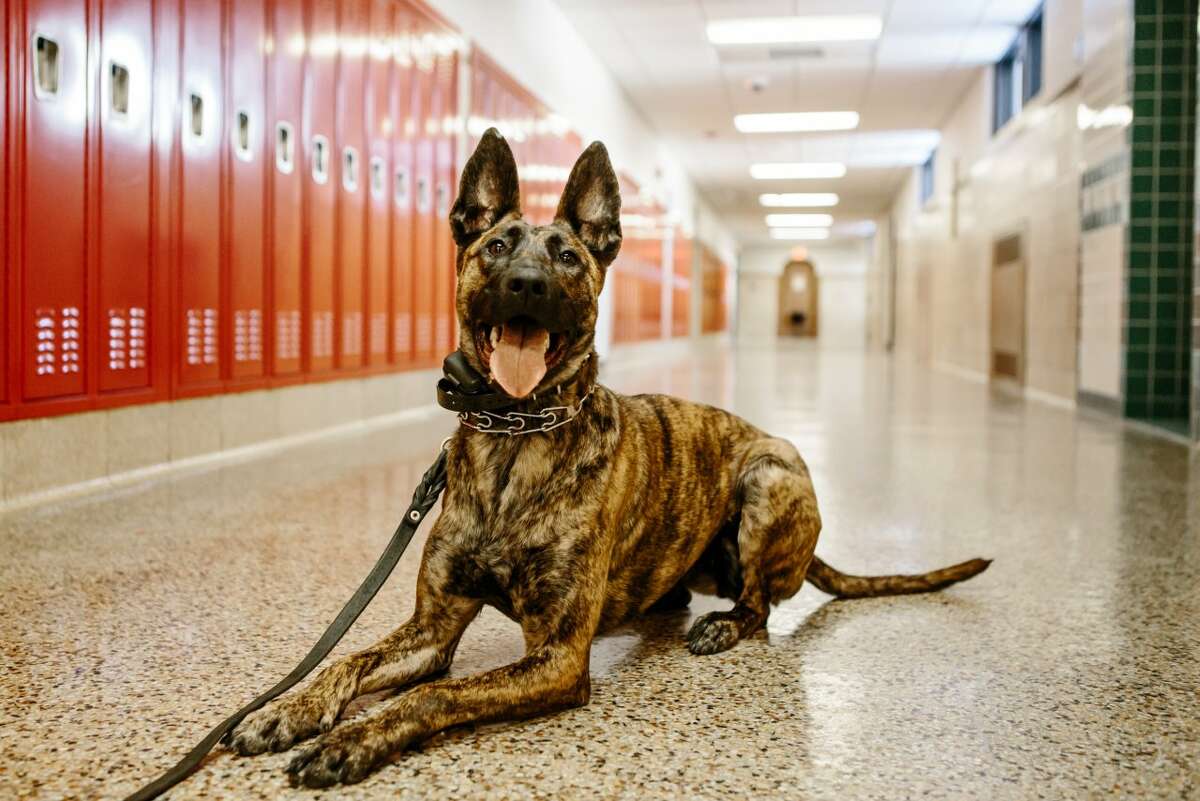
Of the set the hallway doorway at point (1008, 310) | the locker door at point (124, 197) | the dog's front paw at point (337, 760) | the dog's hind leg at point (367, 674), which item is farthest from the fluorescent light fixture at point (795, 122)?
the dog's front paw at point (337, 760)

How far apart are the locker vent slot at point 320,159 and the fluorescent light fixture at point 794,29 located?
6.39 meters

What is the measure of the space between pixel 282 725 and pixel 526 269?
33.5 inches

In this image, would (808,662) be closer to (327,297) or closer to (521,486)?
(521,486)

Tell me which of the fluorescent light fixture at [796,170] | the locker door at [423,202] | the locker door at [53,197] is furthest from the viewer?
the fluorescent light fixture at [796,170]

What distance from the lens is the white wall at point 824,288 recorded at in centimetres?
4162

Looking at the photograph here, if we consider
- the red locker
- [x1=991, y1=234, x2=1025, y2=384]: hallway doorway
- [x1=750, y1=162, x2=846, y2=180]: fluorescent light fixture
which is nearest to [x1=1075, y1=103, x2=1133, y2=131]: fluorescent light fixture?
[x1=991, y1=234, x2=1025, y2=384]: hallway doorway

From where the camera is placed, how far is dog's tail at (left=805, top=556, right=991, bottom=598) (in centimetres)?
278

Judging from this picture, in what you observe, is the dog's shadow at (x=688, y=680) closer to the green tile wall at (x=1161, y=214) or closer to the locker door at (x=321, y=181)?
the locker door at (x=321, y=181)

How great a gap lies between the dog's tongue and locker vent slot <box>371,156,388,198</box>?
5.64 meters

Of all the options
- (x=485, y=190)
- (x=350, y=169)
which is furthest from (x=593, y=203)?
(x=350, y=169)

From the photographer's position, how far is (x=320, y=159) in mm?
6465

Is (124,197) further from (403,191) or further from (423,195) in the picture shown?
(423,195)

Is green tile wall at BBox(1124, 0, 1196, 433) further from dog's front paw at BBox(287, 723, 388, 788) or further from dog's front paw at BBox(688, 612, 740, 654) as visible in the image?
dog's front paw at BBox(287, 723, 388, 788)

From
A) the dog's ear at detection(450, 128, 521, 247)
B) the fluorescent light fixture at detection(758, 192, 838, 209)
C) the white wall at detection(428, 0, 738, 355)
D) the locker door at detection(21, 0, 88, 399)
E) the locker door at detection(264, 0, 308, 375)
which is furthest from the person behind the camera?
the fluorescent light fixture at detection(758, 192, 838, 209)
